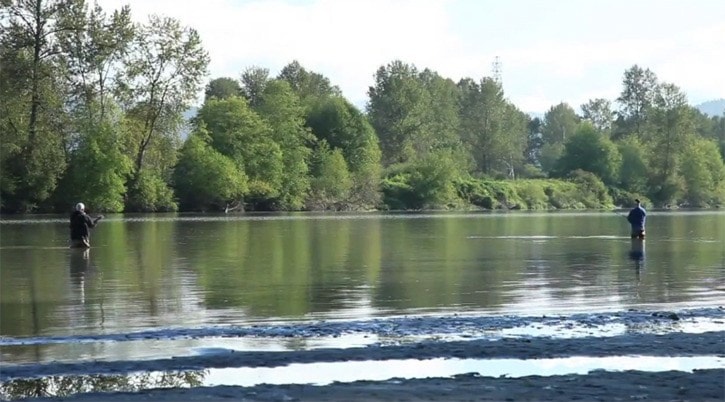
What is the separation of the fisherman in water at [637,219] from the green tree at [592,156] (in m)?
112

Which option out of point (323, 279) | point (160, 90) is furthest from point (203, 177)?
point (323, 279)

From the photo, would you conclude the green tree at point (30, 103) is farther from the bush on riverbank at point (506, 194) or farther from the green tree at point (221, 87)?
the green tree at point (221, 87)

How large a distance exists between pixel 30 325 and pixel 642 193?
14517 cm

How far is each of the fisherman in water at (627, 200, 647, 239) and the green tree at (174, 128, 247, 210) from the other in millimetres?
62565

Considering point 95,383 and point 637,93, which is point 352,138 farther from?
point 95,383

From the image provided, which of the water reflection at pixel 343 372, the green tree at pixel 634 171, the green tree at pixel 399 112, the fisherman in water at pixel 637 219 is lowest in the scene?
the water reflection at pixel 343 372

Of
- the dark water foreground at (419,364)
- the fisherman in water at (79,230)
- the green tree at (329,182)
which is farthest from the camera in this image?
the green tree at (329,182)

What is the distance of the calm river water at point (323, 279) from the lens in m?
20.6

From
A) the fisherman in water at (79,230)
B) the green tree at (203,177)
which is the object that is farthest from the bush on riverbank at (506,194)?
the fisherman in water at (79,230)

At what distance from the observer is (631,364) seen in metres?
13.7

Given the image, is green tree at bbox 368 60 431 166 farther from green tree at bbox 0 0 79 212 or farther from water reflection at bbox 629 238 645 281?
water reflection at bbox 629 238 645 281

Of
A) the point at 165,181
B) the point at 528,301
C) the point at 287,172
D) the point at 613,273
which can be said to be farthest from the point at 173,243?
the point at 287,172

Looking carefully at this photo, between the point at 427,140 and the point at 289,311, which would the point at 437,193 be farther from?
the point at 289,311

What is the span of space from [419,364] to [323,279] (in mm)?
14089
